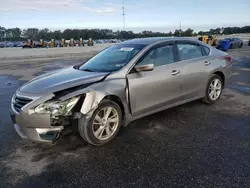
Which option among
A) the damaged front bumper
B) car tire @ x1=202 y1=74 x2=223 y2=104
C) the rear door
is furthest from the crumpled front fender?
car tire @ x1=202 y1=74 x2=223 y2=104

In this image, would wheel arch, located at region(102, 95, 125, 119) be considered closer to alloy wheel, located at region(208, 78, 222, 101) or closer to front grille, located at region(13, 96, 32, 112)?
front grille, located at region(13, 96, 32, 112)

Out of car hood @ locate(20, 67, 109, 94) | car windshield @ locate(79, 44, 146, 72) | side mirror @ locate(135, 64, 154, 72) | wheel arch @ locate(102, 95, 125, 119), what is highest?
car windshield @ locate(79, 44, 146, 72)

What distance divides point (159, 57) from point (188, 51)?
90cm

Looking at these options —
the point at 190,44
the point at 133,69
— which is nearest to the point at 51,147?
the point at 133,69

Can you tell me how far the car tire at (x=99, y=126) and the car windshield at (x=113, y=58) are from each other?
2.32ft

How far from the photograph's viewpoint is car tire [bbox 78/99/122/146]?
10.7 feet

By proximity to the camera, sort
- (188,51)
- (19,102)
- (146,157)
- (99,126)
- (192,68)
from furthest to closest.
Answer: (188,51), (192,68), (99,126), (19,102), (146,157)

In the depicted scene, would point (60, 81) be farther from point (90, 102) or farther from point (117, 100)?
point (117, 100)

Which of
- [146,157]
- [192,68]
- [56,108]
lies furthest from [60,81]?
[192,68]

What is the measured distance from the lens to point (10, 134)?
3.94 m

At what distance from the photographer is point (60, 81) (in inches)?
139

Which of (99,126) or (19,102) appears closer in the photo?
(19,102)

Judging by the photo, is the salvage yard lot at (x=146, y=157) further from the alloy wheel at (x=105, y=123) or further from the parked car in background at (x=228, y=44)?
the parked car in background at (x=228, y=44)

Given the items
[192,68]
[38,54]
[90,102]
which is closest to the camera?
[90,102]
